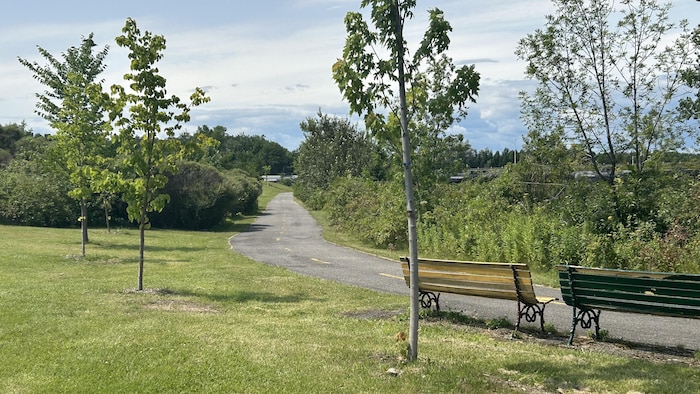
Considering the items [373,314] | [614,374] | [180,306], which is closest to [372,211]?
[180,306]

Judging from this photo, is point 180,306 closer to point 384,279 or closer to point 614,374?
point 384,279

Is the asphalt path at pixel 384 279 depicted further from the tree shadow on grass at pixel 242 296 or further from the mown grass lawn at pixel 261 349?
the tree shadow on grass at pixel 242 296

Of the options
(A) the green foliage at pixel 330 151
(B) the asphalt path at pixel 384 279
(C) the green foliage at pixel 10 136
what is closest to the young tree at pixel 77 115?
(B) the asphalt path at pixel 384 279

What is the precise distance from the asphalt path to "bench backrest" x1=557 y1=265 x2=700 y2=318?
893 mm

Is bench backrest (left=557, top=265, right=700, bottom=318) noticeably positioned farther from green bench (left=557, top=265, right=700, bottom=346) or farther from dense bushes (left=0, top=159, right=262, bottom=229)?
dense bushes (left=0, top=159, right=262, bottom=229)

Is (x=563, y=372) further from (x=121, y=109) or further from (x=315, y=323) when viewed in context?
(x=121, y=109)

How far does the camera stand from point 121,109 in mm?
11820

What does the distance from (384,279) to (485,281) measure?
625cm

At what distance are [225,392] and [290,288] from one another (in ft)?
23.5

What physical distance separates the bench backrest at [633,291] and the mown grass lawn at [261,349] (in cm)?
72

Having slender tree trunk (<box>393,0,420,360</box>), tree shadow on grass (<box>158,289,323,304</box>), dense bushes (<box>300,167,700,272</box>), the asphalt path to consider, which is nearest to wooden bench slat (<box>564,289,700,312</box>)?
the asphalt path

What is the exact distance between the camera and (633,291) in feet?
22.7

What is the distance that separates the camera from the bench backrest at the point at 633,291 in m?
6.55

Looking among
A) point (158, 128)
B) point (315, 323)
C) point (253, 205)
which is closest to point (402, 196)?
point (158, 128)
